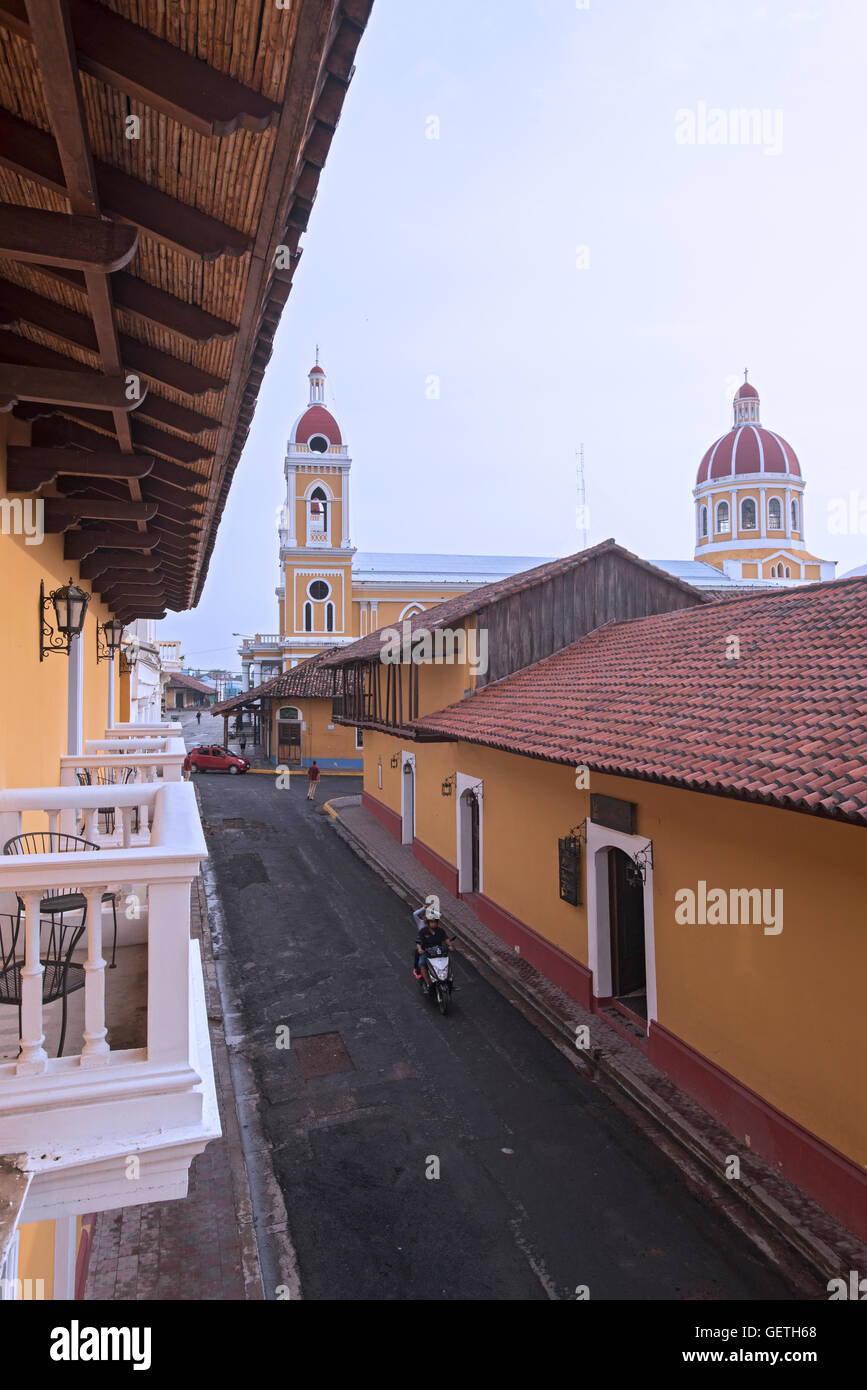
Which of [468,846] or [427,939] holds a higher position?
[468,846]

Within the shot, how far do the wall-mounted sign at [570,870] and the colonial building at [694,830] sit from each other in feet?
0.09

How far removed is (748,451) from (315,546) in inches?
1022

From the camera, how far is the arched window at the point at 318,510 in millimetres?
41844

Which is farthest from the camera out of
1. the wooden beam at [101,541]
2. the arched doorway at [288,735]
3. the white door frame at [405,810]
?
the arched doorway at [288,735]

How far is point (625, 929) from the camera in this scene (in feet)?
33.4

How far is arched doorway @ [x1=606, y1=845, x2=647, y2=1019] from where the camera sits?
9.85 metres

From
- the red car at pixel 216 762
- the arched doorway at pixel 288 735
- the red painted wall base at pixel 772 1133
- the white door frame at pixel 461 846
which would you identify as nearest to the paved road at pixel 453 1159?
the red painted wall base at pixel 772 1133

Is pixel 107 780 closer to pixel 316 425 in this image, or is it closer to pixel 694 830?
pixel 694 830

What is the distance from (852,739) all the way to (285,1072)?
23.0 feet

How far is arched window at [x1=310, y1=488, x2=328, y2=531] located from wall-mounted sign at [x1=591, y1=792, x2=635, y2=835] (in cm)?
3482

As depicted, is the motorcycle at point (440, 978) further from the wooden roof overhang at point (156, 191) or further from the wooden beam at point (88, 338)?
the wooden beam at point (88, 338)

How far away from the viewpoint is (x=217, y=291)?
339 centimetres

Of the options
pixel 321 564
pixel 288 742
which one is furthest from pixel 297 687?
pixel 321 564
